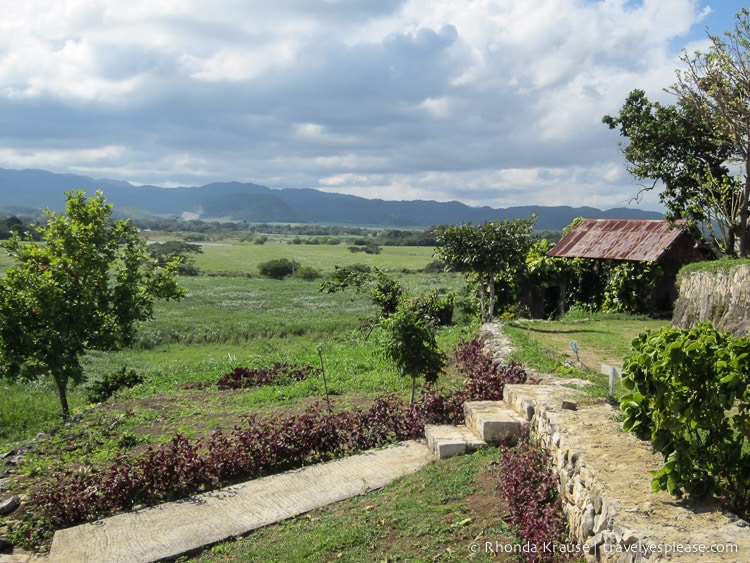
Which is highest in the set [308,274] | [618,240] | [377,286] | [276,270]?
[618,240]

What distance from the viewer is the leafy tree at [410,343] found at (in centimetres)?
1052

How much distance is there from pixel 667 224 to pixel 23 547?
21.6m

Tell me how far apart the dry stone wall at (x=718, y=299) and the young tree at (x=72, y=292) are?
13865 mm

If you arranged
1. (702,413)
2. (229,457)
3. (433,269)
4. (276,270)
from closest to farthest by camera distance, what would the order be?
(702,413) < (229,457) < (276,270) < (433,269)

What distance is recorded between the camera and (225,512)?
752 cm

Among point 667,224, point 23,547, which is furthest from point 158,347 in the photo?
point 667,224

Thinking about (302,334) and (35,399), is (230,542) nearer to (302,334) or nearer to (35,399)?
(35,399)

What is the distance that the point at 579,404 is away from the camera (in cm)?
761

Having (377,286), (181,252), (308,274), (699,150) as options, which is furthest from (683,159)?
(181,252)

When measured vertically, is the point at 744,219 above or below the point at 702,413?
above

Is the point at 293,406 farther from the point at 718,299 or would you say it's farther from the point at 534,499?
the point at 718,299

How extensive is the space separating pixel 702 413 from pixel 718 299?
36.3ft

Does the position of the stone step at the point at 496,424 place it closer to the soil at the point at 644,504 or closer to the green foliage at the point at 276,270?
the soil at the point at 644,504

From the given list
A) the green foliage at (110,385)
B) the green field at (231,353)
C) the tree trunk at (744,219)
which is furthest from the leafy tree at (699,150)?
the green foliage at (110,385)
